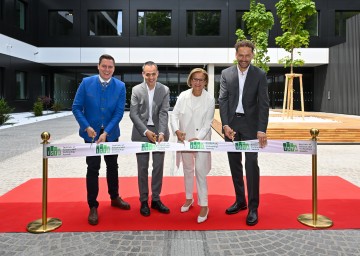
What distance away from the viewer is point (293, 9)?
1459 cm

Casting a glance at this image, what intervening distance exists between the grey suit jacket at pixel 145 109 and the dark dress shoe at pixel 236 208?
1.22 meters

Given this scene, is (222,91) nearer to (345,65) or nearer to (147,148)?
(147,148)

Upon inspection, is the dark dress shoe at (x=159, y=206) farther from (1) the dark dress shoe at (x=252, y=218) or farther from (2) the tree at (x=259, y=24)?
(2) the tree at (x=259, y=24)

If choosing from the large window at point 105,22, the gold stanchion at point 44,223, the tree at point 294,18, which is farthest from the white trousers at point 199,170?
the large window at point 105,22

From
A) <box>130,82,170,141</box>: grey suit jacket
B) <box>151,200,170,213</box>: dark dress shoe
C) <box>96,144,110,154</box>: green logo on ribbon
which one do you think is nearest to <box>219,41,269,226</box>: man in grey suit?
<box>130,82,170,141</box>: grey suit jacket

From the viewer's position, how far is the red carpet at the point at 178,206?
404cm

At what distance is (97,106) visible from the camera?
4.25 metres

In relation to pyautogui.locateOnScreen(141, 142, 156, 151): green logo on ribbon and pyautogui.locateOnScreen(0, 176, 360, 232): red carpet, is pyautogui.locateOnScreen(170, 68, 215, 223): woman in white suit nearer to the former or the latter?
pyautogui.locateOnScreen(141, 142, 156, 151): green logo on ribbon

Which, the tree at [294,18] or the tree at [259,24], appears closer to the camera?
the tree at [294,18]

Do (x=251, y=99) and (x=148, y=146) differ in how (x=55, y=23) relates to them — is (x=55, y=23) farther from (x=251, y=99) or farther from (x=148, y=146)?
(x=251, y=99)

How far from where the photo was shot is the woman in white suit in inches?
165

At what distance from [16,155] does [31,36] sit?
808 inches

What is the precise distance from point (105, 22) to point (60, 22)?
3.74 m

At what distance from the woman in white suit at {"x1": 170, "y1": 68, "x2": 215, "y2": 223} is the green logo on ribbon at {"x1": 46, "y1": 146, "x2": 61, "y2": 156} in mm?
1396
